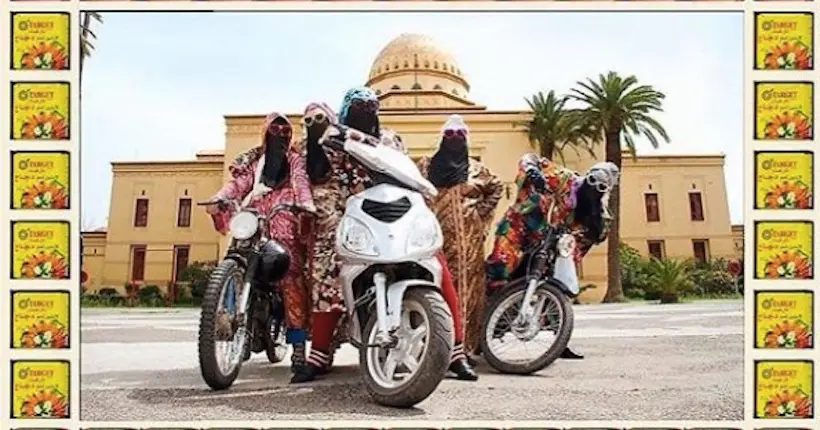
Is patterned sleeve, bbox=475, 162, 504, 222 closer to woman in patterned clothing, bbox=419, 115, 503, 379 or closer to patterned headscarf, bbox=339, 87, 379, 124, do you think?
woman in patterned clothing, bbox=419, 115, 503, 379

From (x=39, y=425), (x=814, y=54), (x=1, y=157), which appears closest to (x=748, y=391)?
(x=814, y=54)

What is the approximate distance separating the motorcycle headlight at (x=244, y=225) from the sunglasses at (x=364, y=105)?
642mm

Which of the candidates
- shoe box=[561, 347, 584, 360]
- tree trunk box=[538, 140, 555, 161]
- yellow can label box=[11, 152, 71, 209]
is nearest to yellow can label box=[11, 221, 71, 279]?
yellow can label box=[11, 152, 71, 209]

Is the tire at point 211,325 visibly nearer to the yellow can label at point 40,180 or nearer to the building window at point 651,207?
the yellow can label at point 40,180

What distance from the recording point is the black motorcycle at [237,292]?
4.01 m

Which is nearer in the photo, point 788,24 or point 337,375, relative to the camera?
point 788,24

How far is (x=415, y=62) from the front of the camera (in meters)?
6.55

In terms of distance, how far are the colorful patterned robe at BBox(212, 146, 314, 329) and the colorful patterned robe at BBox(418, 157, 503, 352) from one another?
0.62 meters

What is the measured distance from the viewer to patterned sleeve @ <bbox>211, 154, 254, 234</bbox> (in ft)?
14.5

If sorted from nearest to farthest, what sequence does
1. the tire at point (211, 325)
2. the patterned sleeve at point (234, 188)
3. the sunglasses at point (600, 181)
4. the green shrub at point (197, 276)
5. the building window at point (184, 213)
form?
1. the tire at point (211, 325)
2. the patterned sleeve at point (234, 188)
3. the green shrub at point (197, 276)
4. the sunglasses at point (600, 181)
5. the building window at point (184, 213)

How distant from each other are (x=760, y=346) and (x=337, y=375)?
1.81 meters

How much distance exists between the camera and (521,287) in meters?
4.98

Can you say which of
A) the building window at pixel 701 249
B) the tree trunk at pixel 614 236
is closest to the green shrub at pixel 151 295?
the tree trunk at pixel 614 236

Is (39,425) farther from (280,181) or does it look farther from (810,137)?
(810,137)
